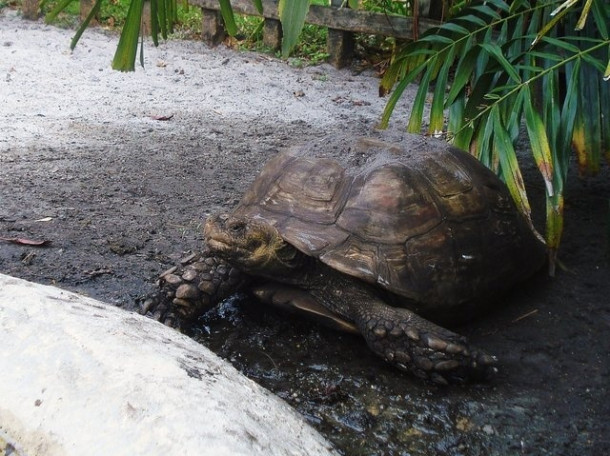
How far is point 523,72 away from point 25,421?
9.34 feet

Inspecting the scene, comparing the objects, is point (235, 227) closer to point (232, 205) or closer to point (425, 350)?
point (425, 350)

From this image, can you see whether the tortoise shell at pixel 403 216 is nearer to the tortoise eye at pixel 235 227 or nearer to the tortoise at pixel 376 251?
the tortoise at pixel 376 251

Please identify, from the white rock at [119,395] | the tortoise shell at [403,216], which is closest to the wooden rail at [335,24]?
the tortoise shell at [403,216]

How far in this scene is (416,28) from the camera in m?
6.10

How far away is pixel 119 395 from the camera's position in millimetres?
1673

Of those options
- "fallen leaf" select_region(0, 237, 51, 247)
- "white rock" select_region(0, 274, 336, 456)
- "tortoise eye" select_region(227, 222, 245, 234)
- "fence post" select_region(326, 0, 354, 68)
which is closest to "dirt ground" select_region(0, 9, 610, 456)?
"fallen leaf" select_region(0, 237, 51, 247)

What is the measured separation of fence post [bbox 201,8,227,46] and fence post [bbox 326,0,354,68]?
1144 mm

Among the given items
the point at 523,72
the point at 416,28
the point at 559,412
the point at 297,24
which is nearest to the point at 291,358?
the point at 559,412

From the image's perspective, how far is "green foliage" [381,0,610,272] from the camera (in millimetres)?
3152

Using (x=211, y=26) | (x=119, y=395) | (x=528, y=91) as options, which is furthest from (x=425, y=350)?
(x=211, y=26)

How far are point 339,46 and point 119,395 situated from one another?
5542 millimetres

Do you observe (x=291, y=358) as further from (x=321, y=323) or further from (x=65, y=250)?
(x=65, y=250)

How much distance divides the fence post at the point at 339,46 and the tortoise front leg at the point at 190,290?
14.0ft

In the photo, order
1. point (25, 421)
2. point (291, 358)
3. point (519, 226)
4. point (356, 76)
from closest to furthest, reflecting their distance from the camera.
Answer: point (25, 421), point (291, 358), point (519, 226), point (356, 76)
